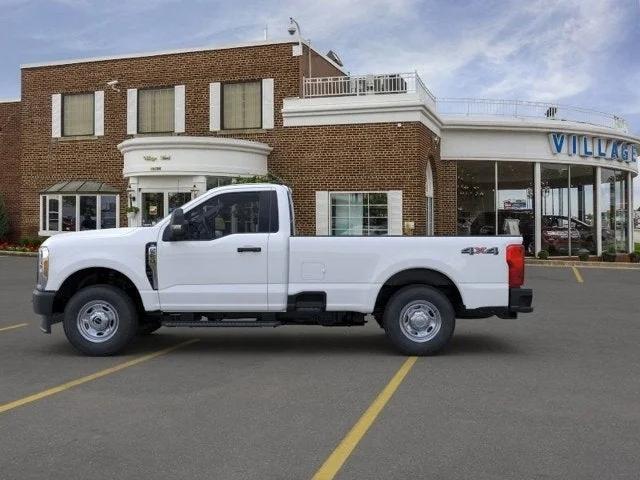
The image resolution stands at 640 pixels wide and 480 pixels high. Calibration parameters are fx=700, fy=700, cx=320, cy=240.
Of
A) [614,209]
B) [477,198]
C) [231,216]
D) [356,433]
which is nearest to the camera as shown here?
[356,433]

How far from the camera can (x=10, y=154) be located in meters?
30.5

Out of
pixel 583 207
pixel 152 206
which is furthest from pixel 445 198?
pixel 152 206

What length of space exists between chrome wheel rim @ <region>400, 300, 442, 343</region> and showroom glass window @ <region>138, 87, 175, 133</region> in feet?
64.0

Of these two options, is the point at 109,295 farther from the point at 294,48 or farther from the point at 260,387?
the point at 294,48

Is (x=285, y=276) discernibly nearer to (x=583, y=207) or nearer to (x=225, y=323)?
(x=225, y=323)

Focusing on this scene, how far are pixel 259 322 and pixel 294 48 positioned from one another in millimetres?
17665

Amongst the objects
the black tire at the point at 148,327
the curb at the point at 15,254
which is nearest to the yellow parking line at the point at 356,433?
the black tire at the point at 148,327

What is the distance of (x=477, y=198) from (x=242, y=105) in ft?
31.5

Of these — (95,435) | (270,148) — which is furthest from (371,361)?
(270,148)

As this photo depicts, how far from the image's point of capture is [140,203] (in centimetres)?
2352

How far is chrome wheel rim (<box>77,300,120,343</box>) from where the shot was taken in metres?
8.48

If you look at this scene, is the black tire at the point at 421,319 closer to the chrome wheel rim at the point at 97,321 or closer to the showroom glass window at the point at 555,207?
the chrome wheel rim at the point at 97,321

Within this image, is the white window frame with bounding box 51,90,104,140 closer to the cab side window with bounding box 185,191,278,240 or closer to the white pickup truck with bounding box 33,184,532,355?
the white pickup truck with bounding box 33,184,532,355

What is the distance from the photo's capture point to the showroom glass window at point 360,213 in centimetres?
2323
